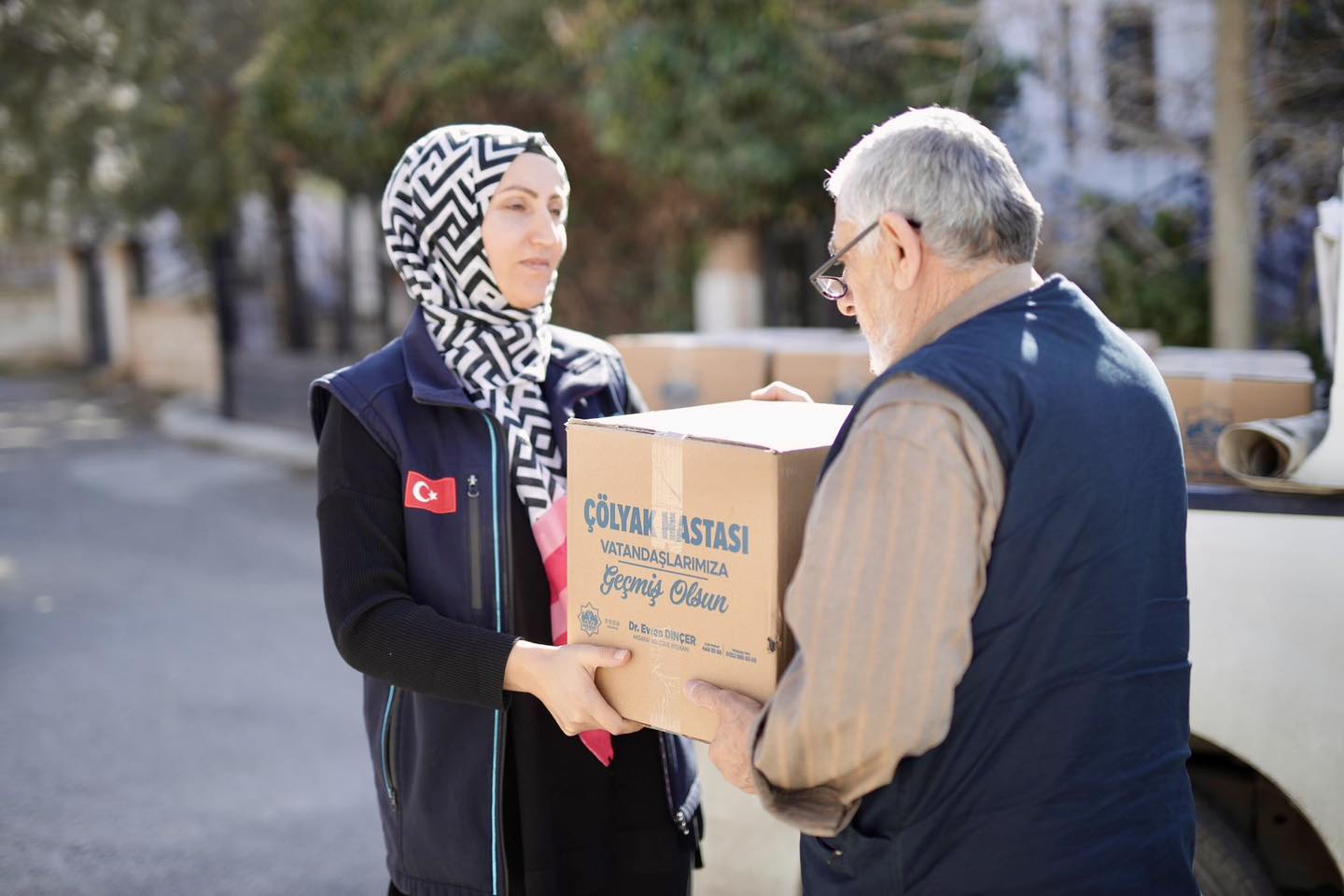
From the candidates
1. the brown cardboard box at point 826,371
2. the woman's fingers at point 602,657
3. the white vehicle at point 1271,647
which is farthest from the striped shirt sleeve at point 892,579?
the brown cardboard box at point 826,371

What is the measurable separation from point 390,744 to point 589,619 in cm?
56

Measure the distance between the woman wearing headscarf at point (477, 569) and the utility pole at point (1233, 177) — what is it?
523 centimetres

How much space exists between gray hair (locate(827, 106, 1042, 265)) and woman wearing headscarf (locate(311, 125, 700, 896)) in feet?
2.77

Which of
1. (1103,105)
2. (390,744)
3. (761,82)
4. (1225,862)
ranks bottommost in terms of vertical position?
(1225,862)

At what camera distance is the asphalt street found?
4.10m

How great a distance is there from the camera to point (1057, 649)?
1498mm

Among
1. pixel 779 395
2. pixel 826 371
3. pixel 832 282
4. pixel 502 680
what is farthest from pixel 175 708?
pixel 832 282

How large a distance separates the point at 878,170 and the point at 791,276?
862 cm

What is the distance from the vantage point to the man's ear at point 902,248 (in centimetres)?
156

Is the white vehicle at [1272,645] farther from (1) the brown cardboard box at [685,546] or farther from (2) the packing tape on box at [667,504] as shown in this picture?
(2) the packing tape on box at [667,504]

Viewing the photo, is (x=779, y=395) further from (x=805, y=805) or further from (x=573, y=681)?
(x=805, y=805)

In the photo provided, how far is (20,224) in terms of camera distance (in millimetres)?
15711

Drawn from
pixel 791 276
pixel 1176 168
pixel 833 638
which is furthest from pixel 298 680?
pixel 1176 168

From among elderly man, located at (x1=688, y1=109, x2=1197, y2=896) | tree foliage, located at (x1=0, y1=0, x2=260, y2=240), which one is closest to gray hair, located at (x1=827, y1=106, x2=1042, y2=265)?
elderly man, located at (x1=688, y1=109, x2=1197, y2=896)
